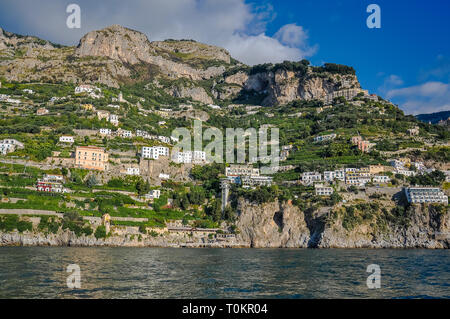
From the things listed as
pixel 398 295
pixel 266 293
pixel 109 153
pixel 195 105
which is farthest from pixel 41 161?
pixel 195 105

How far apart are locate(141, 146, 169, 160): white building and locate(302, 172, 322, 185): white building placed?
91.1 feet

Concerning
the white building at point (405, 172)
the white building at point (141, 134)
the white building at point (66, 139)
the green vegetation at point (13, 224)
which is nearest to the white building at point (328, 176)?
the white building at point (405, 172)

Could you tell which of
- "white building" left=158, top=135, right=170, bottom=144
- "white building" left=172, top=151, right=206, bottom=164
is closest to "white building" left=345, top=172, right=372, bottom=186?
"white building" left=172, top=151, right=206, bottom=164

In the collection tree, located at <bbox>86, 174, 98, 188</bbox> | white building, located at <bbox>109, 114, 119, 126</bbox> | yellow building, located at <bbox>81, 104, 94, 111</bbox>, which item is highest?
yellow building, located at <bbox>81, 104, 94, 111</bbox>

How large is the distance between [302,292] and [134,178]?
163 ft

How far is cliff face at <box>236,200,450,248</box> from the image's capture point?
58.8 metres

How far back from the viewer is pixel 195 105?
13875cm

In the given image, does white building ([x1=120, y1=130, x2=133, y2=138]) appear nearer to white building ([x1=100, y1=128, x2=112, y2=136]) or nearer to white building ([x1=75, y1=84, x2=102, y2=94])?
white building ([x1=100, y1=128, x2=112, y2=136])

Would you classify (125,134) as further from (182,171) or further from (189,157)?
(182,171)

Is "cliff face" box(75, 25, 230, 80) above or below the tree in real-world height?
above

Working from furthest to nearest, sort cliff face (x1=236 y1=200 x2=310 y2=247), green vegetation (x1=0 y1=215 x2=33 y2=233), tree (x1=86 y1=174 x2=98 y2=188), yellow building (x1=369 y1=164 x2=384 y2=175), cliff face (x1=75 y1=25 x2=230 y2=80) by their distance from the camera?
1. cliff face (x1=75 y1=25 x2=230 y2=80)
2. yellow building (x1=369 y1=164 x2=384 y2=175)
3. cliff face (x1=236 y1=200 x2=310 y2=247)
4. tree (x1=86 y1=174 x2=98 y2=188)
5. green vegetation (x1=0 y1=215 x2=33 y2=233)

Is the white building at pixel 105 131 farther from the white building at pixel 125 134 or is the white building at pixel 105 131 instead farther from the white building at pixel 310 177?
the white building at pixel 310 177

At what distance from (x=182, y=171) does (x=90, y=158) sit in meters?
17.1

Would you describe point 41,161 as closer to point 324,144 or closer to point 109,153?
point 109,153
